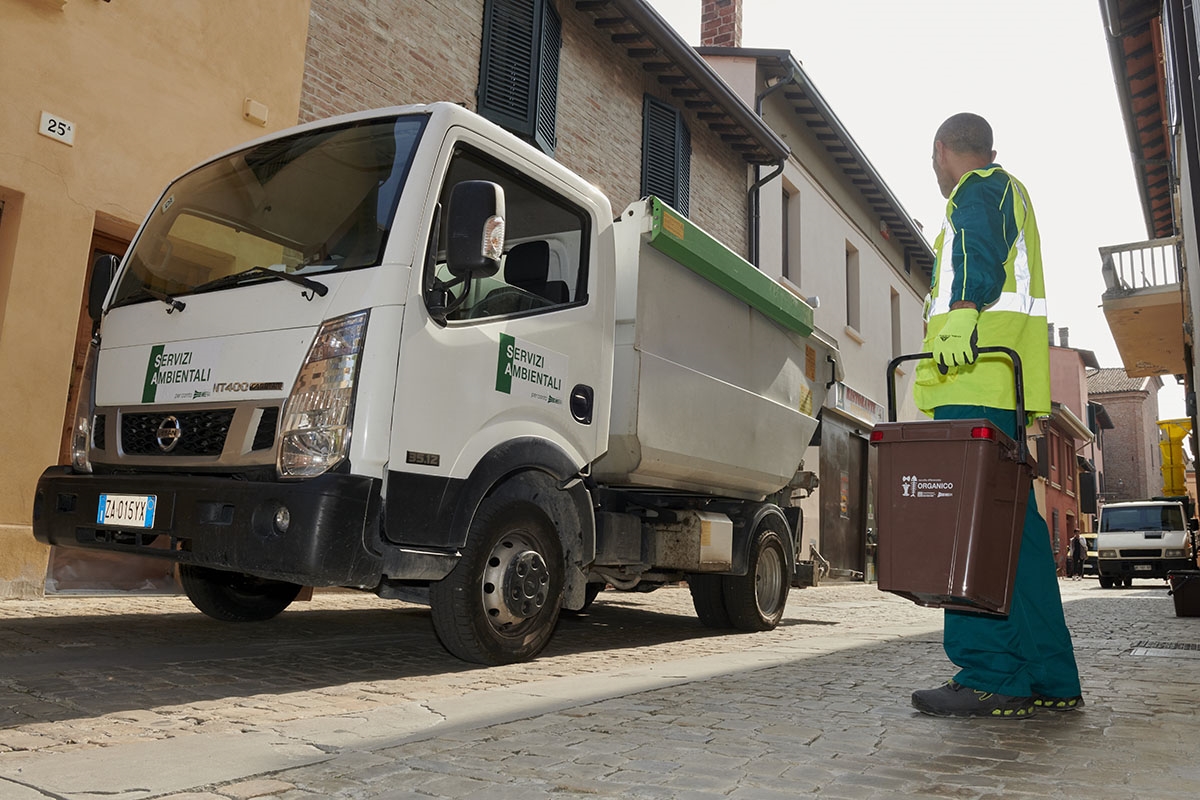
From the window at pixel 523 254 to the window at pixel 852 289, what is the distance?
15402 millimetres

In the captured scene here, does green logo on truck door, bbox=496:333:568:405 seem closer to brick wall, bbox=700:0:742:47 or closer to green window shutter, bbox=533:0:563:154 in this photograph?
green window shutter, bbox=533:0:563:154

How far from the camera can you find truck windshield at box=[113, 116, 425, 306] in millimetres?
4250

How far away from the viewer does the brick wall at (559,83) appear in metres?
8.45

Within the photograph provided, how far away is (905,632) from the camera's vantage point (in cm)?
709

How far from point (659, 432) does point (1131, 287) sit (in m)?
13.0

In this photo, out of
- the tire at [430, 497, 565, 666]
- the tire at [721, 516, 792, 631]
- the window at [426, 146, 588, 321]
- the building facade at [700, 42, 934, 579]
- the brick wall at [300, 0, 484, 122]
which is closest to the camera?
the tire at [430, 497, 565, 666]

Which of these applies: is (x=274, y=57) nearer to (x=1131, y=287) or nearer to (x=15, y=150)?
(x=15, y=150)

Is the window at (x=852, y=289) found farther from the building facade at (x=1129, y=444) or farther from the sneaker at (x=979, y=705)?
the building facade at (x=1129, y=444)

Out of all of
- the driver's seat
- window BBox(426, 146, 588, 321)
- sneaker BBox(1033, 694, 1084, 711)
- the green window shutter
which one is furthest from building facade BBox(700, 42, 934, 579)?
sneaker BBox(1033, 694, 1084, 711)

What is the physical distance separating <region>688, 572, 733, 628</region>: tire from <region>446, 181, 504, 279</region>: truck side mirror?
11.9ft

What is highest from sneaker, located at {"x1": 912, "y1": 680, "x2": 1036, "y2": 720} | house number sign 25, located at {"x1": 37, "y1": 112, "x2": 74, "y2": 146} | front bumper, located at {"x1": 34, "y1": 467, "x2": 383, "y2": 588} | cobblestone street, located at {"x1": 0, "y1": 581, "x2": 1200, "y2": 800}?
house number sign 25, located at {"x1": 37, "y1": 112, "x2": 74, "y2": 146}

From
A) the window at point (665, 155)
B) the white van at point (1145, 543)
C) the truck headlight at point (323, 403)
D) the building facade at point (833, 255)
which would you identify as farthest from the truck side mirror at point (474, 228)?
the white van at point (1145, 543)

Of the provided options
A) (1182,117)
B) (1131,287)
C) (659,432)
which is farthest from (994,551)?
(1131,287)

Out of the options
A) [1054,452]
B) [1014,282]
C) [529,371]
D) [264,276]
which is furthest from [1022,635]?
[1054,452]
